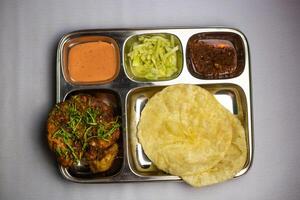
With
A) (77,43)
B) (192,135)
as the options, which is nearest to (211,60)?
(192,135)

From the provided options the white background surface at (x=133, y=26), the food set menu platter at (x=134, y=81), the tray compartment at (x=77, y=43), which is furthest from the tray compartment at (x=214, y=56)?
the tray compartment at (x=77, y=43)

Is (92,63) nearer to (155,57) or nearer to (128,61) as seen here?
(128,61)

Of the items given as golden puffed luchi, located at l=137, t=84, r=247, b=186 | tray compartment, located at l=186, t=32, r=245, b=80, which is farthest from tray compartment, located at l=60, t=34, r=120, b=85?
tray compartment, located at l=186, t=32, r=245, b=80

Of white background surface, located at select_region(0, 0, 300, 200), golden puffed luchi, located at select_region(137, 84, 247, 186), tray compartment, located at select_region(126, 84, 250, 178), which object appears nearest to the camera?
golden puffed luchi, located at select_region(137, 84, 247, 186)

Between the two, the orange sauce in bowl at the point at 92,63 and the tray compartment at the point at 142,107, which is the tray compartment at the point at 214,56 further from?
the orange sauce in bowl at the point at 92,63

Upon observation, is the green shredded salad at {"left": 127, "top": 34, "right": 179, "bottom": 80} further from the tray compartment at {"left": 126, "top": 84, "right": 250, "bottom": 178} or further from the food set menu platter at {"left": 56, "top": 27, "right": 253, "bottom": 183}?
the tray compartment at {"left": 126, "top": 84, "right": 250, "bottom": 178}

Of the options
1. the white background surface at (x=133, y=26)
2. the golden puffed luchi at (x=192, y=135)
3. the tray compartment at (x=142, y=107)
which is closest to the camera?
the golden puffed luchi at (x=192, y=135)
